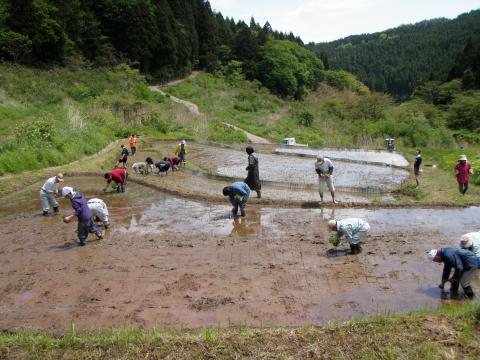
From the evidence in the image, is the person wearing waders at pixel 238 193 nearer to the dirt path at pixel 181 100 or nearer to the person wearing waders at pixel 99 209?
the person wearing waders at pixel 99 209

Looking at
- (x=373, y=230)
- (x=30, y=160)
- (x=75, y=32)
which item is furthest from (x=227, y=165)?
(x=75, y=32)

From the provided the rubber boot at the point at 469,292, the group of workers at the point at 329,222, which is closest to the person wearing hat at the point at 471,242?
the group of workers at the point at 329,222

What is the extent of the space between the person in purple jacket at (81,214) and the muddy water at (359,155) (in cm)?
1736

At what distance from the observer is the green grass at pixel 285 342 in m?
6.01

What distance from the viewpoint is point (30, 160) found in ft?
60.7

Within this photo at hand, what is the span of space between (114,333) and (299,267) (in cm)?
384

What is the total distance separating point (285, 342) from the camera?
6.15m

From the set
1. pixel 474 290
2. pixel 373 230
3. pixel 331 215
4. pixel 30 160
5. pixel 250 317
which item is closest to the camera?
pixel 250 317

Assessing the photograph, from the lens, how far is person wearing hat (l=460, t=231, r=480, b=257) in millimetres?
7449

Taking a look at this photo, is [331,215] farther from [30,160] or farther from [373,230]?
[30,160]

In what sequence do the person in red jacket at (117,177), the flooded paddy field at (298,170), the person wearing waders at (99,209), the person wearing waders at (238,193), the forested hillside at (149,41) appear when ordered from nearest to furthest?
1. the person wearing waders at (99,209)
2. the person wearing waders at (238,193)
3. the person in red jacket at (117,177)
4. the flooded paddy field at (298,170)
5. the forested hillside at (149,41)

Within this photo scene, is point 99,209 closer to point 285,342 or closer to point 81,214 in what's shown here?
point 81,214

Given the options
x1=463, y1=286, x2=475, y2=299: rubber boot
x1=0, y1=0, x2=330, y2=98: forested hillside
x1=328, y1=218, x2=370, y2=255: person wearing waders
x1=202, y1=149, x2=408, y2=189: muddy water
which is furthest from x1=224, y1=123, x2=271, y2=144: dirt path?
x1=463, y1=286, x2=475, y2=299: rubber boot

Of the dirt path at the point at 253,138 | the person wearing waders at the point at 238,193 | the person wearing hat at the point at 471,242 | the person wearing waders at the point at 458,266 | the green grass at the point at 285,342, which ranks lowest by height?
the green grass at the point at 285,342
